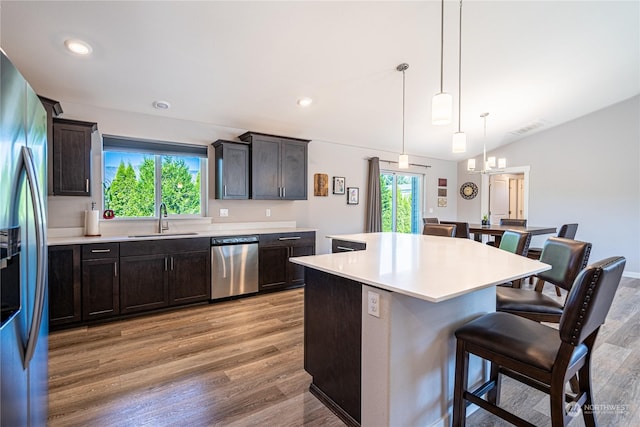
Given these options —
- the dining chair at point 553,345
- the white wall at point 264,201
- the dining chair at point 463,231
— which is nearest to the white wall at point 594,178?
the white wall at point 264,201

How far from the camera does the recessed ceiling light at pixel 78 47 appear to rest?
253cm

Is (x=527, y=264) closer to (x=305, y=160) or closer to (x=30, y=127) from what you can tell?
(x=30, y=127)

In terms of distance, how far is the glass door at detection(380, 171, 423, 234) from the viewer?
21.0 feet

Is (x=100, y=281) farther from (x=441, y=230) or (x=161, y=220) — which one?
(x=441, y=230)

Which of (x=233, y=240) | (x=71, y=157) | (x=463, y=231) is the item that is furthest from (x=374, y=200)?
(x=71, y=157)

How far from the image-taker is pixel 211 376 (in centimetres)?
222

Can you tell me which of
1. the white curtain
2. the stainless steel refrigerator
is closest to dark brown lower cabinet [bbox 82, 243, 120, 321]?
the stainless steel refrigerator

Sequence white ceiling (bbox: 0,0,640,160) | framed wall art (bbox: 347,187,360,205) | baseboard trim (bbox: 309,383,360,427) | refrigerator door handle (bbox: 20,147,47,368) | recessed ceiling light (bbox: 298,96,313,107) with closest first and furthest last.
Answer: refrigerator door handle (bbox: 20,147,47,368) < baseboard trim (bbox: 309,383,360,427) < white ceiling (bbox: 0,0,640,160) < recessed ceiling light (bbox: 298,96,313,107) < framed wall art (bbox: 347,187,360,205)

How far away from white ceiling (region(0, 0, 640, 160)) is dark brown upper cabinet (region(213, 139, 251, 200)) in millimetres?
416

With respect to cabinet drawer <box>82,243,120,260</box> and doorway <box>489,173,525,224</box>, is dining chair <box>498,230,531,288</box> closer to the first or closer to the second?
cabinet drawer <box>82,243,120,260</box>

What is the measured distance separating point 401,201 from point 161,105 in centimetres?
490

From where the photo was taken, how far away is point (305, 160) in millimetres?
4695

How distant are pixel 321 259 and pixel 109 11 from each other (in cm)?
245

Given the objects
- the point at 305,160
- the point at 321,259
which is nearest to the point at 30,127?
the point at 321,259
